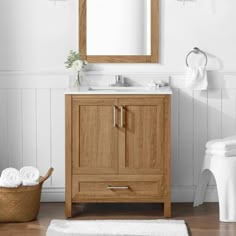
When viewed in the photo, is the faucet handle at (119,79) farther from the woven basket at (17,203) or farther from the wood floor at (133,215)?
the woven basket at (17,203)

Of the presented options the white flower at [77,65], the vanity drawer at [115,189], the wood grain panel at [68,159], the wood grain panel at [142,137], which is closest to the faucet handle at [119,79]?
the white flower at [77,65]

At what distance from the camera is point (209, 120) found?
5.21m

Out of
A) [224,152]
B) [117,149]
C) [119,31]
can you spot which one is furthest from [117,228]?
[119,31]

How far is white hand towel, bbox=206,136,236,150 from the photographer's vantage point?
4.71 m

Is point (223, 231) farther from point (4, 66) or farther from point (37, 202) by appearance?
point (4, 66)

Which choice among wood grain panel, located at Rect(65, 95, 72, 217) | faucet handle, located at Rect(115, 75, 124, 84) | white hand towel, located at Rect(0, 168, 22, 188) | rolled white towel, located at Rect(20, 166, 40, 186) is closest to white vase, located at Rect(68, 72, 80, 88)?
faucet handle, located at Rect(115, 75, 124, 84)

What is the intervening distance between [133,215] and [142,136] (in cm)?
52

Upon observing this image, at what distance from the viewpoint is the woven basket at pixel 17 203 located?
4641 millimetres

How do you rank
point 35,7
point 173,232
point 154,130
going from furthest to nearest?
point 35,7, point 154,130, point 173,232

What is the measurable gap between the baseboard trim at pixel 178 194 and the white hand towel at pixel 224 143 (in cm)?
48

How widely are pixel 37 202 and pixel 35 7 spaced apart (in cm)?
132

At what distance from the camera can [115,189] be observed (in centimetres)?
477

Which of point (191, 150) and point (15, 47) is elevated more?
point (15, 47)

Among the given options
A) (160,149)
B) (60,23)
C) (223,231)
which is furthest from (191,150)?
(60,23)
